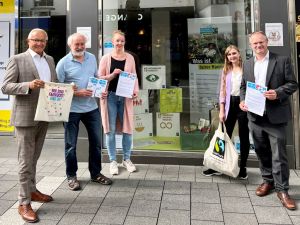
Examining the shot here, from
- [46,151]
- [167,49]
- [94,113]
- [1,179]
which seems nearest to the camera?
[94,113]

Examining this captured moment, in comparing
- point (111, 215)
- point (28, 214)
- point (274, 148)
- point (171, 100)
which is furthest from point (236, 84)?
point (28, 214)

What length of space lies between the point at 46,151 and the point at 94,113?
7.96 feet

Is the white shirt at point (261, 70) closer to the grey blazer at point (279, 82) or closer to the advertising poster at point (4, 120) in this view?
the grey blazer at point (279, 82)

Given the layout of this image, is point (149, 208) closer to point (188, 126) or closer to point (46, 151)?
point (188, 126)

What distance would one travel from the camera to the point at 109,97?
18.1 ft

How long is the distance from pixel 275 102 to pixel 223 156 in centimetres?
110

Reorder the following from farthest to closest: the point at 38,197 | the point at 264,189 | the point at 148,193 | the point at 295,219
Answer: the point at 148,193 < the point at 264,189 < the point at 38,197 < the point at 295,219

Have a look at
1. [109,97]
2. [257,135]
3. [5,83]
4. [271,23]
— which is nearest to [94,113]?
[109,97]

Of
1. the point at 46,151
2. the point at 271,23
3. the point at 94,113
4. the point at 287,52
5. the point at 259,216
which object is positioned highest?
the point at 271,23

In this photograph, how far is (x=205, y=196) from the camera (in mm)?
4645

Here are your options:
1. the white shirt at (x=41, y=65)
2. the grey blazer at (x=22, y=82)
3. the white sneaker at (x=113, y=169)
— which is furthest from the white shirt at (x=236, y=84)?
the grey blazer at (x=22, y=82)

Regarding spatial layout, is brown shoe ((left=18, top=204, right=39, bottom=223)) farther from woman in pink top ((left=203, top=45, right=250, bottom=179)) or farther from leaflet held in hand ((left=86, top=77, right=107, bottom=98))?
woman in pink top ((left=203, top=45, right=250, bottom=179))

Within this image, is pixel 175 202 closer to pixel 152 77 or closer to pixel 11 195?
pixel 11 195

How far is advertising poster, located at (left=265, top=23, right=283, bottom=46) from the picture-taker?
561 centimetres
